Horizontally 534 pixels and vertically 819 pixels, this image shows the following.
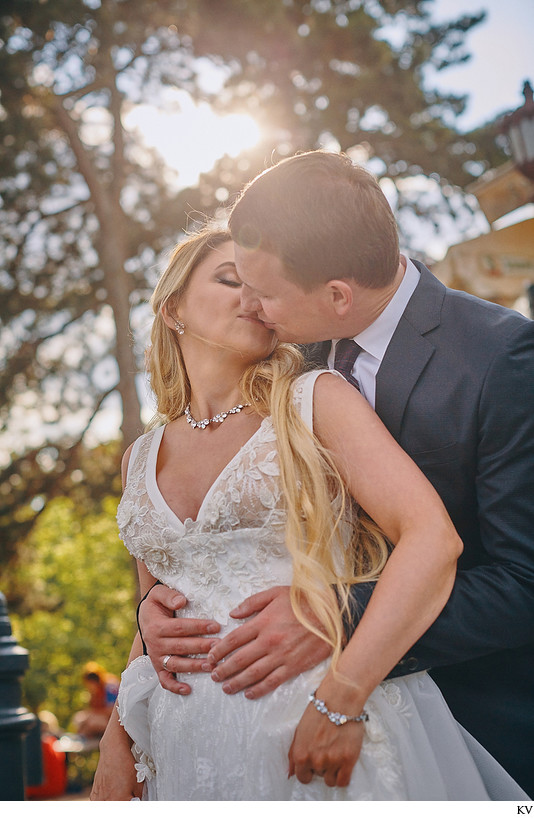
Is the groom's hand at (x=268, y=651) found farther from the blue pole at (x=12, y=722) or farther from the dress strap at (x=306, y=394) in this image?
the blue pole at (x=12, y=722)

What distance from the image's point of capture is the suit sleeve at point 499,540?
1.76m

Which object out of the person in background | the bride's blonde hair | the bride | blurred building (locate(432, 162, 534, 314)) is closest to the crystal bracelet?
the bride

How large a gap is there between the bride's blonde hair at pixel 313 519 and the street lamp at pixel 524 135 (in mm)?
2289

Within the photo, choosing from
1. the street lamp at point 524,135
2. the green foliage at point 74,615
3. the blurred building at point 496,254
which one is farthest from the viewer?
the green foliage at point 74,615

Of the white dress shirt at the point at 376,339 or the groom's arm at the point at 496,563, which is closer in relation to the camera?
the groom's arm at the point at 496,563

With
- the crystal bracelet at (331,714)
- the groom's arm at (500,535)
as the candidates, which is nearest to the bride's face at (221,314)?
the groom's arm at (500,535)

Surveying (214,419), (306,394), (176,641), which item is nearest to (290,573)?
(176,641)

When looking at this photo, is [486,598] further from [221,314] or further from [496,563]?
[221,314]

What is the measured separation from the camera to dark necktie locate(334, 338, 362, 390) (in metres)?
2.13

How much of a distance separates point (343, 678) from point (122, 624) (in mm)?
29202

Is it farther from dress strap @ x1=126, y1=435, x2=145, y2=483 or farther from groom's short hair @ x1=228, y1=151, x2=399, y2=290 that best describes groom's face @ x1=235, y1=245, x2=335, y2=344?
dress strap @ x1=126, y1=435, x2=145, y2=483

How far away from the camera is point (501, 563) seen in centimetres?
183

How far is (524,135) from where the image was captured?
3979 mm

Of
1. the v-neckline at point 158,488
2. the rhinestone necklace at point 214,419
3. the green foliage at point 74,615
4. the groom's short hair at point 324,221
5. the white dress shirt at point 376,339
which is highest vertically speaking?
the groom's short hair at point 324,221
